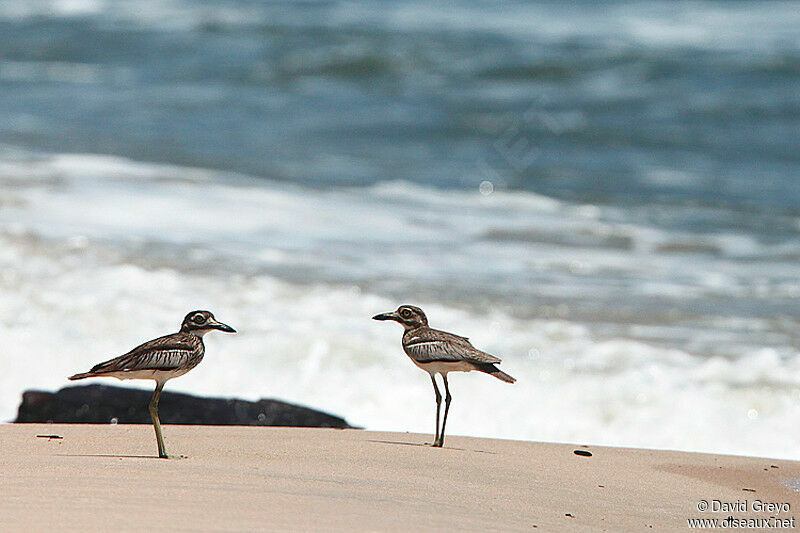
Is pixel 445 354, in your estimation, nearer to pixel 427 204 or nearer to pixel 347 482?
pixel 347 482

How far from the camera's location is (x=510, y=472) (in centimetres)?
494

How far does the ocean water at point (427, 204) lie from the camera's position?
7.87 meters

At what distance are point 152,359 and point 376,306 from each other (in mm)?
5069

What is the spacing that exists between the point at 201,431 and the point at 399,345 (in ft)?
9.49

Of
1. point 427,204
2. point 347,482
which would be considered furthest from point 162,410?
point 427,204

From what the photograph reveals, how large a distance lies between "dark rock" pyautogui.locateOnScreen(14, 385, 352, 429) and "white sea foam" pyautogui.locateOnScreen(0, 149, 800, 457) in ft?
3.42

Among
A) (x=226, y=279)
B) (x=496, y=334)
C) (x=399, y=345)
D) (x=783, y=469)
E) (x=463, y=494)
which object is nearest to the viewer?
(x=463, y=494)

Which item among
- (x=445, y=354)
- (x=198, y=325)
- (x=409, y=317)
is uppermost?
(x=409, y=317)

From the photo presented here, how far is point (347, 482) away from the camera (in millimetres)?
4422

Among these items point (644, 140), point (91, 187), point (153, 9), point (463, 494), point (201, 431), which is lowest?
point (463, 494)

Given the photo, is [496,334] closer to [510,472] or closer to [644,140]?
[510,472]

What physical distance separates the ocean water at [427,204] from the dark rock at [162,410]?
1072 millimetres

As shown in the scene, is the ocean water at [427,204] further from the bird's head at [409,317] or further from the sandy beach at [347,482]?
the bird's head at [409,317]

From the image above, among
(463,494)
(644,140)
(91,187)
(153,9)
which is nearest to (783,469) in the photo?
(463,494)
